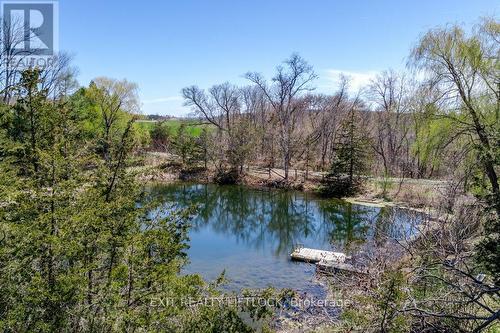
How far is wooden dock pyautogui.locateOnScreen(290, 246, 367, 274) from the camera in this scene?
476 inches

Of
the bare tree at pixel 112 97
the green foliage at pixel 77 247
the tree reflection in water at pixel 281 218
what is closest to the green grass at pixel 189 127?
the bare tree at pixel 112 97

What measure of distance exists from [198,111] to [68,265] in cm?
3610

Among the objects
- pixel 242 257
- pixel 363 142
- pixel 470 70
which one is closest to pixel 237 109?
pixel 363 142

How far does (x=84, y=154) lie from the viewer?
6.37 metres

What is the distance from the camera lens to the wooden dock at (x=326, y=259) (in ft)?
39.6

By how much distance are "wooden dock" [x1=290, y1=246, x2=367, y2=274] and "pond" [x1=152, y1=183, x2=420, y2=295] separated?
0.37 m

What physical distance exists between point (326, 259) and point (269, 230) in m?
6.92

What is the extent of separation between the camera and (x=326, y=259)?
13625 millimetres

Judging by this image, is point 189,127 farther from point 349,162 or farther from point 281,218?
point 281,218

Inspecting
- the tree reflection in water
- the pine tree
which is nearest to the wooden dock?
the tree reflection in water

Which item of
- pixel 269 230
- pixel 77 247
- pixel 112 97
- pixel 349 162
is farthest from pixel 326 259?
pixel 112 97

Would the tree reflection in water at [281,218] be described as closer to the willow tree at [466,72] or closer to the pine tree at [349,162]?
the pine tree at [349,162]

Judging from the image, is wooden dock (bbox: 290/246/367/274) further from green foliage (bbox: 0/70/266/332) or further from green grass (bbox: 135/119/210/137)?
green grass (bbox: 135/119/210/137)

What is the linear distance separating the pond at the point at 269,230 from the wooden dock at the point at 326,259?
1.20ft
